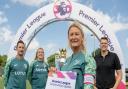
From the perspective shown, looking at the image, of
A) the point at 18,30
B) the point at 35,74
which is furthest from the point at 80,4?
the point at 35,74

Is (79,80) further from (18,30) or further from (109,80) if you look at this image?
(18,30)

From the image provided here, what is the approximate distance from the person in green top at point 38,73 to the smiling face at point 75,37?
19.5 feet

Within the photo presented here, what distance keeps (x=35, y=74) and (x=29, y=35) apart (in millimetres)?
3526

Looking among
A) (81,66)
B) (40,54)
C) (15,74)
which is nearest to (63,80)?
(81,66)

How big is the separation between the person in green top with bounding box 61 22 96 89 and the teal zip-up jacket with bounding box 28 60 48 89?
6.01 meters

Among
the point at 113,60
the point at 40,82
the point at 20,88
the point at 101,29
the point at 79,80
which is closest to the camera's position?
the point at 79,80

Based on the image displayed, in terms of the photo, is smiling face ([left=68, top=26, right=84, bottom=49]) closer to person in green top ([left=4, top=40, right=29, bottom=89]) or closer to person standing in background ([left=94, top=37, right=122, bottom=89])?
person standing in background ([left=94, top=37, right=122, bottom=89])

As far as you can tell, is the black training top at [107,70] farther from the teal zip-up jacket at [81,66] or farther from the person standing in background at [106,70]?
the teal zip-up jacket at [81,66]

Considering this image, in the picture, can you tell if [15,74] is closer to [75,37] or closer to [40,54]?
[40,54]

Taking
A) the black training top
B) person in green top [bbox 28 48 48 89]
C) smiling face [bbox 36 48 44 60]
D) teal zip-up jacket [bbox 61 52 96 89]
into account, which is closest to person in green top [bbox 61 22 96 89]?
teal zip-up jacket [bbox 61 52 96 89]

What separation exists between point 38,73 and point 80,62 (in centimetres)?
623

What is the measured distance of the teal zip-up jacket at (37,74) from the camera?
31.7 ft

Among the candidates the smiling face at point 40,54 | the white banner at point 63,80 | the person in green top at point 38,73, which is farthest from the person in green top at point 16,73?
the white banner at point 63,80

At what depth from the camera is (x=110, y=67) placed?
6.62 meters
